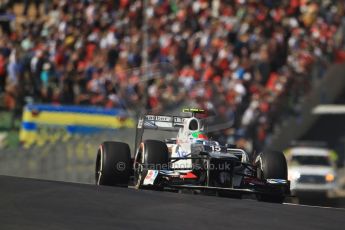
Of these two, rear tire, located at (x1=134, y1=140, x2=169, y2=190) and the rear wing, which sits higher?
the rear wing

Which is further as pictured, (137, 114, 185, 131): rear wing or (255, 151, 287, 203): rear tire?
(137, 114, 185, 131): rear wing

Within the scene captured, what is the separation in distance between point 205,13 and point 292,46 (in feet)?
9.90

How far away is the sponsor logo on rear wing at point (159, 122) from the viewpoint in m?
13.7

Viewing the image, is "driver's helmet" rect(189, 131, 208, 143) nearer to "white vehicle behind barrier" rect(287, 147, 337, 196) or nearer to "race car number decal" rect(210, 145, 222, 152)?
"race car number decal" rect(210, 145, 222, 152)

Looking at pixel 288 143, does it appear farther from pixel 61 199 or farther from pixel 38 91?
pixel 61 199

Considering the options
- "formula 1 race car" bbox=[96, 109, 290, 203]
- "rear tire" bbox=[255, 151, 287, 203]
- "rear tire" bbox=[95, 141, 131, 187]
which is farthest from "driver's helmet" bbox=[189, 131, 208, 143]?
"rear tire" bbox=[95, 141, 131, 187]

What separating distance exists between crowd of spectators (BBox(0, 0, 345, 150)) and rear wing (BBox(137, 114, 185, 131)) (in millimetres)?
6397

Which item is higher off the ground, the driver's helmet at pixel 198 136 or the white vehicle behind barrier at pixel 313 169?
the white vehicle behind barrier at pixel 313 169

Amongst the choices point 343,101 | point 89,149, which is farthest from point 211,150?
point 343,101

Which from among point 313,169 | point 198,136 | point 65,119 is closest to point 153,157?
point 198,136

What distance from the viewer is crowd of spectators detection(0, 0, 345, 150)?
21250 mm

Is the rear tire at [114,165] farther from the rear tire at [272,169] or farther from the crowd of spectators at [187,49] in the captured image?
the crowd of spectators at [187,49]

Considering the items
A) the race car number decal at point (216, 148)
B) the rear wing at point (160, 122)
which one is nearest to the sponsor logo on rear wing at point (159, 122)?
the rear wing at point (160, 122)

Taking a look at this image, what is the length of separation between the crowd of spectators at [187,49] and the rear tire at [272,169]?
24.7 feet
